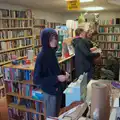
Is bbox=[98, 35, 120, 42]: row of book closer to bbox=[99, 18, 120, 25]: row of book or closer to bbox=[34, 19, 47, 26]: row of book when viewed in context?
bbox=[99, 18, 120, 25]: row of book

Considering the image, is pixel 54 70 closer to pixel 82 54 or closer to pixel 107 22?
pixel 82 54

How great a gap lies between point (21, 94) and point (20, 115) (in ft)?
1.18

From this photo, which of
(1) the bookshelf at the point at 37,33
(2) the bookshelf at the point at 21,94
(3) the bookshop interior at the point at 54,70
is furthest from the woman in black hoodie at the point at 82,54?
(1) the bookshelf at the point at 37,33

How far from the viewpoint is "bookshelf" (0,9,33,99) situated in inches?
163

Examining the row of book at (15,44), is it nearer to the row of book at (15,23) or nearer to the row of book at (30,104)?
the row of book at (15,23)

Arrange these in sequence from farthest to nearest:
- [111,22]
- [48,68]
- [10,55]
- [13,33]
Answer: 1. [111,22]
2. [13,33]
3. [10,55]
4. [48,68]

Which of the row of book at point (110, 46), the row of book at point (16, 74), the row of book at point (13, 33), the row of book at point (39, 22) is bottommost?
the row of book at point (16, 74)

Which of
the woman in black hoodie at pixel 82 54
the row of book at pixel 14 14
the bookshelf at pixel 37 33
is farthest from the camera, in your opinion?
the bookshelf at pixel 37 33

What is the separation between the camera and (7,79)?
2.79 metres

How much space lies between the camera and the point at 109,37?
641 centimetres

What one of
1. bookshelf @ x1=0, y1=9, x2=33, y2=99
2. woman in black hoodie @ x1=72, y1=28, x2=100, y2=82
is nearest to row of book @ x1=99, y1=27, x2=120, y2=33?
bookshelf @ x1=0, y1=9, x2=33, y2=99

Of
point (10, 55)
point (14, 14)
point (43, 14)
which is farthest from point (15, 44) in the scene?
point (43, 14)

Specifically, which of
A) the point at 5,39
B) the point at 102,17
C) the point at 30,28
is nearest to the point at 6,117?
the point at 5,39

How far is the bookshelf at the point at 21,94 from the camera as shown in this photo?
2635 millimetres
